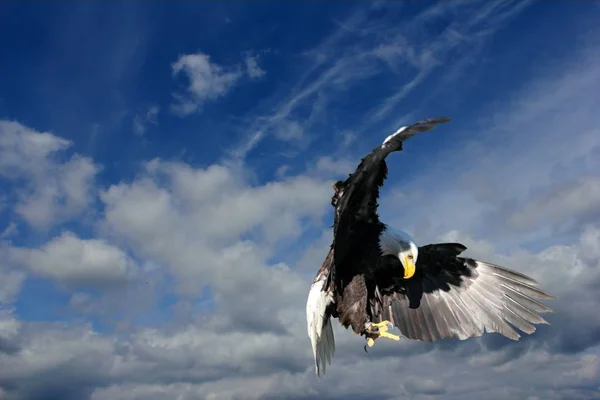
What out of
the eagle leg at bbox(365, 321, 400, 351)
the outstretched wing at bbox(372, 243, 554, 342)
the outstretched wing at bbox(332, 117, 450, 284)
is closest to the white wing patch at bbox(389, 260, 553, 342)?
the outstretched wing at bbox(372, 243, 554, 342)

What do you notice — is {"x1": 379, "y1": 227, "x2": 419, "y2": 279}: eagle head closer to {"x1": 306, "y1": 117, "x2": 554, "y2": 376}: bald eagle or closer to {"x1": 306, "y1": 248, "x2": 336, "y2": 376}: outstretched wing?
{"x1": 306, "y1": 117, "x2": 554, "y2": 376}: bald eagle

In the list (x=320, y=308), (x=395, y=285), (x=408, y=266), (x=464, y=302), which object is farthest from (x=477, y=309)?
(x=320, y=308)

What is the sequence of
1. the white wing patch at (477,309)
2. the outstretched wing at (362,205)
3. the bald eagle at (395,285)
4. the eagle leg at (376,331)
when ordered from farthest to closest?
the white wing patch at (477,309) → the eagle leg at (376,331) → the bald eagle at (395,285) → the outstretched wing at (362,205)

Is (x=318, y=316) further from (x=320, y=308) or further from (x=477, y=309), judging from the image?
(x=477, y=309)

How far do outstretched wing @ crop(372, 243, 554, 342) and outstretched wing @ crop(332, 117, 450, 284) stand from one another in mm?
1822

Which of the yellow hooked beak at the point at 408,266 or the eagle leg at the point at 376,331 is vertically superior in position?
the yellow hooked beak at the point at 408,266

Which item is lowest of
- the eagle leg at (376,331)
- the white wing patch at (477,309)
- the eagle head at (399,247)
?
the eagle leg at (376,331)

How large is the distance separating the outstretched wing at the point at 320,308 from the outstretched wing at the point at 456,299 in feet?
6.34

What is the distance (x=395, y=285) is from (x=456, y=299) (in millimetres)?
1781

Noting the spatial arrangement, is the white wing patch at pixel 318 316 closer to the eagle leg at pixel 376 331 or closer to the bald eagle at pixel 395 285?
the bald eagle at pixel 395 285

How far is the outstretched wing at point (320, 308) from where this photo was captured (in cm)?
1091

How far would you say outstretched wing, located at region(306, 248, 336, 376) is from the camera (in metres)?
10.9

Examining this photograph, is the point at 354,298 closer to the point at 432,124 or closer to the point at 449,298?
the point at 449,298

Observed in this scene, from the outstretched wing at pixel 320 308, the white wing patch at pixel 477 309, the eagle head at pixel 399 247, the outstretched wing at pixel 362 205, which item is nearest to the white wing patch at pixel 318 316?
the outstretched wing at pixel 320 308
